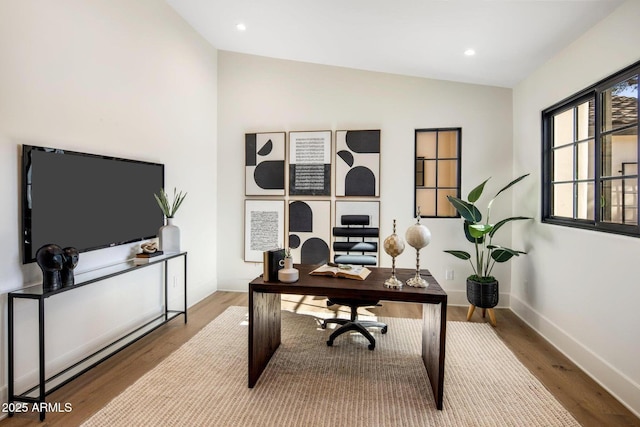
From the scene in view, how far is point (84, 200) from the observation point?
236 cm

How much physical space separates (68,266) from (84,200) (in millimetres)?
543

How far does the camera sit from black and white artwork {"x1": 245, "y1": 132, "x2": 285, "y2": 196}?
4348 mm

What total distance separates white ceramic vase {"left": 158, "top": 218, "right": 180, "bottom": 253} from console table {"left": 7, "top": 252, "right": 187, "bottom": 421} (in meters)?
0.10

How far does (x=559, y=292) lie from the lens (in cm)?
286

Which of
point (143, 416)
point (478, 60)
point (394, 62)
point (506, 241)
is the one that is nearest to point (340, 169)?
point (394, 62)

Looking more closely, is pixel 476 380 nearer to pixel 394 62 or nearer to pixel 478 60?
pixel 478 60

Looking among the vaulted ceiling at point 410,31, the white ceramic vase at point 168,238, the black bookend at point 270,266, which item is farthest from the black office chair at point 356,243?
the vaulted ceiling at point 410,31

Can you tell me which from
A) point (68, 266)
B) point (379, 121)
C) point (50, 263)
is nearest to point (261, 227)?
point (379, 121)

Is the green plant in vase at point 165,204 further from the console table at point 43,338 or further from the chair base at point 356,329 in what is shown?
the chair base at point 356,329

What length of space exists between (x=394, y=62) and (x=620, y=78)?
2036 mm

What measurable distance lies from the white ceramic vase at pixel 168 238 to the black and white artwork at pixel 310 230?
60.6 inches

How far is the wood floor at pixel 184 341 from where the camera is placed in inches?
76.0

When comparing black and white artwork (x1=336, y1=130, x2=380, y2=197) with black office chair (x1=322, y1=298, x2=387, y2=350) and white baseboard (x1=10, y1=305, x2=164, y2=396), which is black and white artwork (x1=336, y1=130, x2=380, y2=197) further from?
white baseboard (x1=10, y1=305, x2=164, y2=396)

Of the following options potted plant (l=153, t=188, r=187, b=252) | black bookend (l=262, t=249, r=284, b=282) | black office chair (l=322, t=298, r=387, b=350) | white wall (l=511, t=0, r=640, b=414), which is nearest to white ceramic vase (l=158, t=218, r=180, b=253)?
potted plant (l=153, t=188, r=187, b=252)
